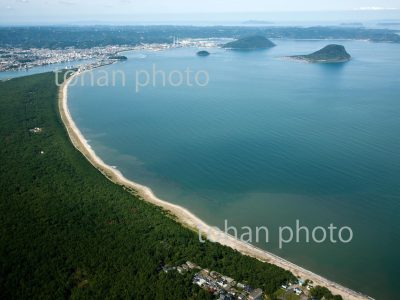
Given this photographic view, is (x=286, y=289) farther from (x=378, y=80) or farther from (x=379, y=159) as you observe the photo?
(x=378, y=80)

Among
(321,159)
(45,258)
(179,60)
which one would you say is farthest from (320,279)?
(179,60)

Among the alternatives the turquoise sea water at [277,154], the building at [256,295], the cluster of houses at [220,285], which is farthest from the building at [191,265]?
the turquoise sea water at [277,154]

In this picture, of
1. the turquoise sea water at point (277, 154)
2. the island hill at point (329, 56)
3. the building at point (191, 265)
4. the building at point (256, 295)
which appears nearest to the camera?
the building at point (256, 295)

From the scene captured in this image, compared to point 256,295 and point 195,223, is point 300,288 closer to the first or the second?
point 256,295

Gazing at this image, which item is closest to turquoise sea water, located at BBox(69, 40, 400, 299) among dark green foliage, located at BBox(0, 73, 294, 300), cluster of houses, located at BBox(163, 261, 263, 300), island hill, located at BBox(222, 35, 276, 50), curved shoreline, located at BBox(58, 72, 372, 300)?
curved shoreline, located at BBox(58, 72, 372, 300)

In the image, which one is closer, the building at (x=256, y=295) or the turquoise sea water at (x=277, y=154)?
the building at (x=256, y=295)

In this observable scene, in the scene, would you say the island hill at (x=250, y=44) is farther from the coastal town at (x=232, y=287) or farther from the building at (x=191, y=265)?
the coastal town at (x=232, y=287)

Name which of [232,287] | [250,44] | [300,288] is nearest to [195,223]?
[232,287]

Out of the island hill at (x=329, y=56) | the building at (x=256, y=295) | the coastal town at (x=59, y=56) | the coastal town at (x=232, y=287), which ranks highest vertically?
the island hill at (x=329, y=56)
